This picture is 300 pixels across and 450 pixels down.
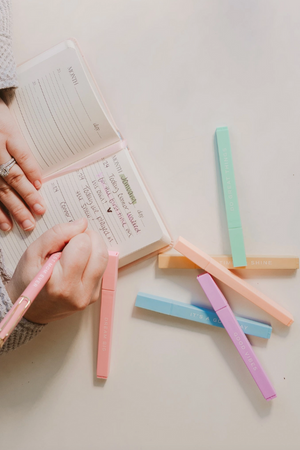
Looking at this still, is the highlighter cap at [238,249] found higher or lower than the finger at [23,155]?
lower

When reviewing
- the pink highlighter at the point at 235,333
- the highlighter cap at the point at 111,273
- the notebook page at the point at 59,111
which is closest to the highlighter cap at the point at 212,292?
the pink highlighter at the point at 235,333

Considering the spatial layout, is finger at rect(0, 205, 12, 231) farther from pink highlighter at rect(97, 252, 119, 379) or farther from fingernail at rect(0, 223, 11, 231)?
pink highlighter at rect(97, 252, 119, 379)

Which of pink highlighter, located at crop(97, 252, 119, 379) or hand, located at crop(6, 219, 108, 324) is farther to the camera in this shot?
pink highlighter, located at crop(97, 252, 119, 379)

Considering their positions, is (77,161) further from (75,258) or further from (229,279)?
(229,279)

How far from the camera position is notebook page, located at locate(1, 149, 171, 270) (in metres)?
0.51

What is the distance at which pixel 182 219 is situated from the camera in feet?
1.76

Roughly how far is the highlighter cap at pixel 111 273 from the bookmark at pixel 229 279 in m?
0.10

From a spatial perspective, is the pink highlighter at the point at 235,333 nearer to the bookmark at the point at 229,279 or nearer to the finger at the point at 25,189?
the bookmark at the point at 229,279

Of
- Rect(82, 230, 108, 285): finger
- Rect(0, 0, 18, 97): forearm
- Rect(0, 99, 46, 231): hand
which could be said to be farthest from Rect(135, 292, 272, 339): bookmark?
Rect(0, 0, 18, 97): forearm

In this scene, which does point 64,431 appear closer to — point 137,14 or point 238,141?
point 238,141

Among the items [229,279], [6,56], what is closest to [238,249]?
[229,279]

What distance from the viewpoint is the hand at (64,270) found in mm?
407

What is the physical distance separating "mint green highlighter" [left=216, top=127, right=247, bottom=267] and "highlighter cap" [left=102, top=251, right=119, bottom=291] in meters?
0.19

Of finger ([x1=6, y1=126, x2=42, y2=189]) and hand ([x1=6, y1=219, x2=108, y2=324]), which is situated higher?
finger ([x1=6, y1=126, x2=42, y2=189])
